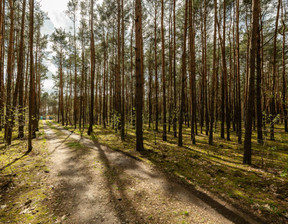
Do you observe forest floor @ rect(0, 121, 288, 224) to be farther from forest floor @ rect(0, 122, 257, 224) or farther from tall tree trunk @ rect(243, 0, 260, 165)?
tall tree trunk @ rect(243, 0, 260, 165)

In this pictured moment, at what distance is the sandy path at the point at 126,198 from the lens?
133 inches

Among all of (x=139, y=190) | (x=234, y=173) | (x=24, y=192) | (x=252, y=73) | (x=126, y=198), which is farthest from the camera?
(x=252, y=73)

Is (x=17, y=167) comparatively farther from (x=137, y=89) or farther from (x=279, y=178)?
(x=279, y=178)

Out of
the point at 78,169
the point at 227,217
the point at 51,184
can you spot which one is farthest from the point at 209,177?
the point at 51,184

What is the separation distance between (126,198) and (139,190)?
0.55 meters

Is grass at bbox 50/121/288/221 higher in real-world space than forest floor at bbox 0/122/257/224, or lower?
higher

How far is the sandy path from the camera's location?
338 centimetres

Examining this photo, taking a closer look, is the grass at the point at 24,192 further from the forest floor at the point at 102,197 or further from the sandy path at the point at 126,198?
the sandy path at the point at 126,198

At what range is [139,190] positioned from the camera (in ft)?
14.9

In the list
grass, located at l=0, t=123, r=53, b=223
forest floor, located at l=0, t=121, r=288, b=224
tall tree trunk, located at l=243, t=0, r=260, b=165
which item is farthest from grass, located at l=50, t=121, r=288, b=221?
grass, located at l=0, t=123, r=53, b=223

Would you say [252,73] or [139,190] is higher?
[252,73]

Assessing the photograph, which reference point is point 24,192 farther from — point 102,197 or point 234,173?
point 234,173

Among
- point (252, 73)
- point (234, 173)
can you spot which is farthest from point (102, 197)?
point (252, 73)

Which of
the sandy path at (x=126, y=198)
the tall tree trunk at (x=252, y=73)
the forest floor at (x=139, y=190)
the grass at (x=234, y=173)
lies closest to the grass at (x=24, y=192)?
the forest floor at (x=139, y=190)
